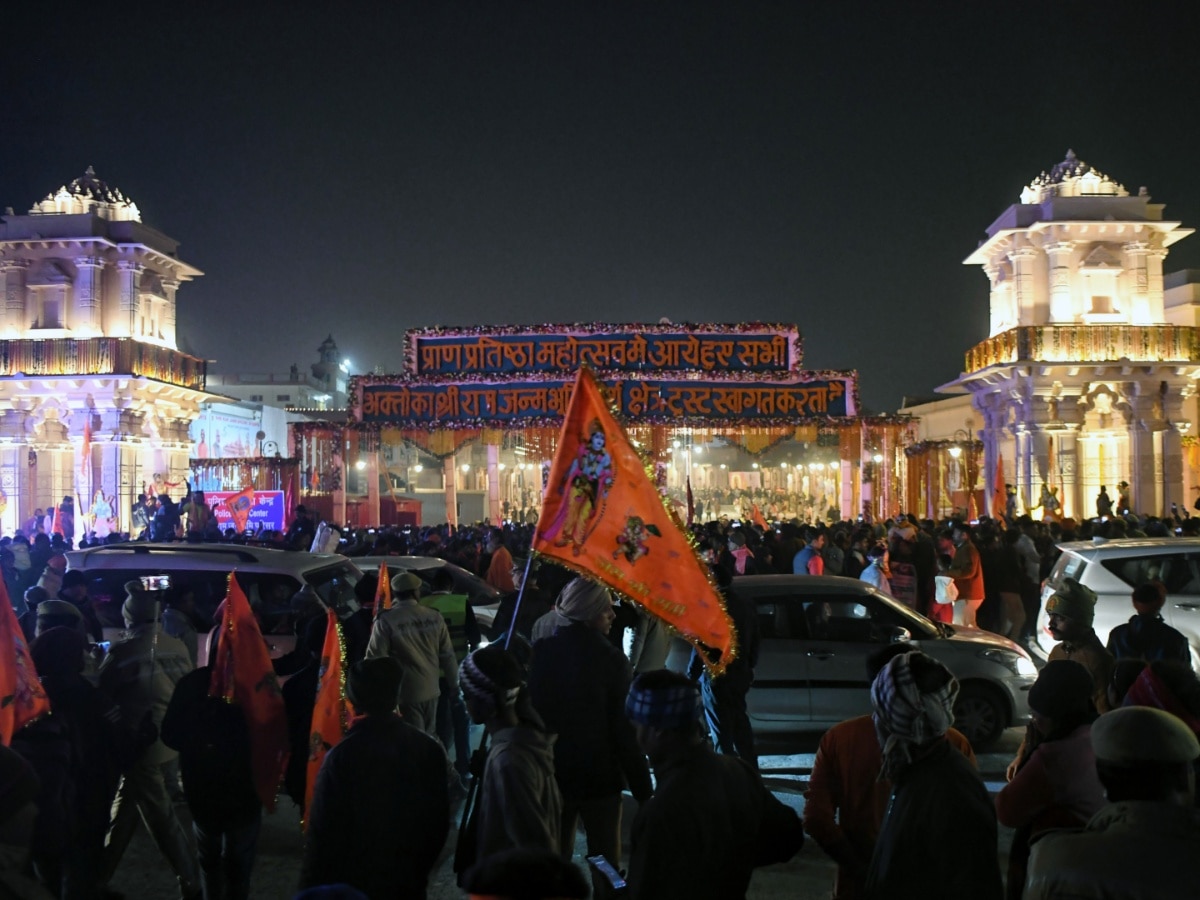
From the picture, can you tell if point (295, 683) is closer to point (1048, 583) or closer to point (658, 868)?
point (658, 868)

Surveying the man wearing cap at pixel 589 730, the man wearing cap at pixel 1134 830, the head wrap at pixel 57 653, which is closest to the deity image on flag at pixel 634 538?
the man wearing cap at pixel 589 730

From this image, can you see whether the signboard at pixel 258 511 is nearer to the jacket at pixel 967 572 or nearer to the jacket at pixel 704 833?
the jacket at pixel 967 572

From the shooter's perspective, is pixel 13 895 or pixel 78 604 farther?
pixel 78 604

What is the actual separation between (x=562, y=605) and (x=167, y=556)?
5.20m

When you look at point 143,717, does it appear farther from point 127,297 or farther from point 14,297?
point 14,297

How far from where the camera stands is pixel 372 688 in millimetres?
3570

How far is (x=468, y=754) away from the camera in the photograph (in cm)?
753

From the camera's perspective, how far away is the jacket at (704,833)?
2715 mm

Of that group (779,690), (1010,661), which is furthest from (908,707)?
(1010,661)

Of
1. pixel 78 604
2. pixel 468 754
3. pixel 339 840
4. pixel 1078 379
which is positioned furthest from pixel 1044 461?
pixel 339 840

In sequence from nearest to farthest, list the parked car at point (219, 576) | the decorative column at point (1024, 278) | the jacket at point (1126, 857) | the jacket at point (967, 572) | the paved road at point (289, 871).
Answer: the jacket at point (1126, 857)
the paved road at point (289, 871)
the parked car at point (219, 576)
the jacket at point (967, 572)
the decorative column at point (1024, 278)

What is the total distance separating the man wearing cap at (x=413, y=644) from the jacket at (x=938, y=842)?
3629 mm

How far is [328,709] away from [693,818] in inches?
110

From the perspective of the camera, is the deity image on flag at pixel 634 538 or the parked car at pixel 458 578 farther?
the parked car at pixel 458 578
